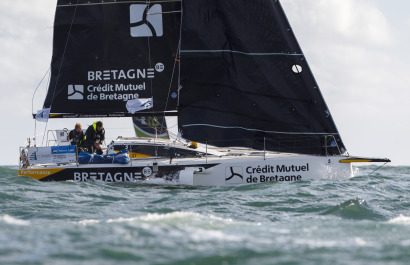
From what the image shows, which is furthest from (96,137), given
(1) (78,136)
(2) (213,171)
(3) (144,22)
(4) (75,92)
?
(3) (144,22)

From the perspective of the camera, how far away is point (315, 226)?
33.9 feet

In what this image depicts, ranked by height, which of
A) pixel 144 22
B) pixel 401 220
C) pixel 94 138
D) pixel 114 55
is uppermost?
pixel 144 22

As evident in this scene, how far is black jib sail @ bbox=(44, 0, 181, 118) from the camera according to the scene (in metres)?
20.9

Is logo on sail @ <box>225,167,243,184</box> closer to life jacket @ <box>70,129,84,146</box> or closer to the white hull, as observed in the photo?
the white hull

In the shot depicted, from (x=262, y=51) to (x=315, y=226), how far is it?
994 cm

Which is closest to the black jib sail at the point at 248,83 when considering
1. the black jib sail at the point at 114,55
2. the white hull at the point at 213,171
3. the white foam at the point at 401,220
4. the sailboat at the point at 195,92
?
the sailboat at the point at 195,92

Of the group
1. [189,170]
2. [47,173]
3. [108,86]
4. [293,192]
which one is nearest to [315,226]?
[293,192]

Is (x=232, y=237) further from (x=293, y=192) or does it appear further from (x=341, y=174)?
(x=341, y=174)

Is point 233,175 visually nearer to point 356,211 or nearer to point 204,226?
point 356,211

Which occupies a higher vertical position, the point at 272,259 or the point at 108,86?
the point at 108,86

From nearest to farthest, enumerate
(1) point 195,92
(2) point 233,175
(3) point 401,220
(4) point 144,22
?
(3) point 401,220
(2) point 233,175
(1) point 195,92
(4) point 144,22

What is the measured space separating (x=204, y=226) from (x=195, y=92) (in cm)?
1053

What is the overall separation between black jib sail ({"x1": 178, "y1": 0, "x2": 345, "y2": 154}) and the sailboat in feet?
0.09

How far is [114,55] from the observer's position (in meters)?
21.0
